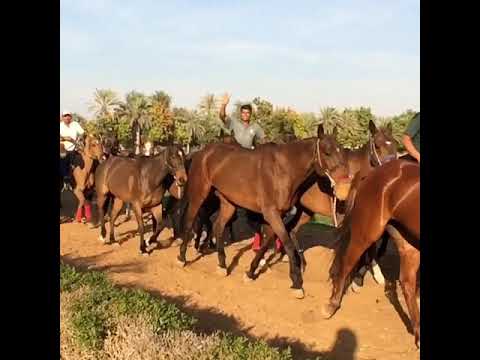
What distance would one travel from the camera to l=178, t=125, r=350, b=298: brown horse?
720cm

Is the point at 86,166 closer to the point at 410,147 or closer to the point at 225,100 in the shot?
the point at 225,100

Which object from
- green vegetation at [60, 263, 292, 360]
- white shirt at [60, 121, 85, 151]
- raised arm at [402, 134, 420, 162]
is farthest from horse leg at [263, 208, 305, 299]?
white shirt at [60, 121, 85, 151]

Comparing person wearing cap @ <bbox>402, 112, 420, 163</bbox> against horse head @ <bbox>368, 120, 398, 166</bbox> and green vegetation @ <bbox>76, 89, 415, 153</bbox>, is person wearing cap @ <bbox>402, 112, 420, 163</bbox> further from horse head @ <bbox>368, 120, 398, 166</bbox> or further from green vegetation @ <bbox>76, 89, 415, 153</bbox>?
green vegetation @ <bbox>76, 89, 415, 153</bbox>

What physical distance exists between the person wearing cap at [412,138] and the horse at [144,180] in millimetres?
4560

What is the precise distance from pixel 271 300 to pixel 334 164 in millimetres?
2013

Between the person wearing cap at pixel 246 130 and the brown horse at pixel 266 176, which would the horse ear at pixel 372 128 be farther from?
the person wearing cap at pixel 246 130

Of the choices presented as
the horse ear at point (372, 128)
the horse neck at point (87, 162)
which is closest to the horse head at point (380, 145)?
the horse ear at point (372, 128)

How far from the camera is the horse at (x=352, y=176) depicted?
7703 millimetres

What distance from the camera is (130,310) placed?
4.39 metres

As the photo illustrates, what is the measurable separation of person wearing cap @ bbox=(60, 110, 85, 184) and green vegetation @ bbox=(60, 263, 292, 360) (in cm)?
903

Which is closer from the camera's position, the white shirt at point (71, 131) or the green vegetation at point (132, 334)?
the green vegetation at point (132, 334)
